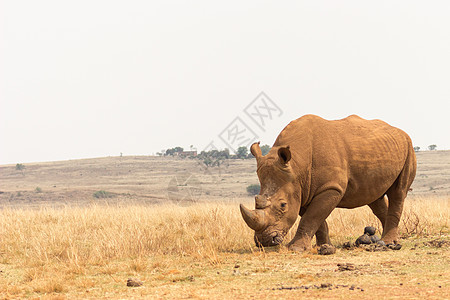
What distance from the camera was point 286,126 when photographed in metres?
8.45

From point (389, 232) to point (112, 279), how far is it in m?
4.63

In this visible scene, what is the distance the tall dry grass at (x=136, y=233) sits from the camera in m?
8.24

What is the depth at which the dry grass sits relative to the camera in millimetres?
6133

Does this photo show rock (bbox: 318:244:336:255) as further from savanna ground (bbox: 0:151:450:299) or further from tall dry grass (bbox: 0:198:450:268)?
tall dry grass (bbox: 0:198:450:268)

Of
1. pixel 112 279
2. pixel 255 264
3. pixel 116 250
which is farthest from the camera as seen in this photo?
pixel 116 250

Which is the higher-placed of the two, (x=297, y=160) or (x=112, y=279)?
(x=297, y=160)

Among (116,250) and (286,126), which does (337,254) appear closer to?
(286,126)

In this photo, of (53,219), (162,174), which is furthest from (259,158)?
(162,174)

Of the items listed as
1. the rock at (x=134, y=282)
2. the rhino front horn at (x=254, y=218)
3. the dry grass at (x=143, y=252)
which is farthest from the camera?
the rhino front horn at (x=254, y=218)

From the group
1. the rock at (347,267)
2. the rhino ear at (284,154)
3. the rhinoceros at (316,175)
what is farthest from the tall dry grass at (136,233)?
the rock at (347,267)

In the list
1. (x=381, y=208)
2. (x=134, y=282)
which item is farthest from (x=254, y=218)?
(x=381, y=208)

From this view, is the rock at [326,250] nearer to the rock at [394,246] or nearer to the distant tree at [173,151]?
the rock at [394,246]

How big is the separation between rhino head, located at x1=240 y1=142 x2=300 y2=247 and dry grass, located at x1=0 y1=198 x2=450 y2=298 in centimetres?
28

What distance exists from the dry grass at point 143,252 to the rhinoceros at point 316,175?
49cm
